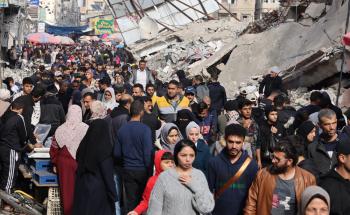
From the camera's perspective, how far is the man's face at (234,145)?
19.1 feet

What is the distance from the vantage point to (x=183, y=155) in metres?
5.49

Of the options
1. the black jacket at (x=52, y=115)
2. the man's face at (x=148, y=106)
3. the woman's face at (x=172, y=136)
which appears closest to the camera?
the woman's face at (x=172, y=136)

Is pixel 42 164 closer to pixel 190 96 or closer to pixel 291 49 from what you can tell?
pixel 190 96

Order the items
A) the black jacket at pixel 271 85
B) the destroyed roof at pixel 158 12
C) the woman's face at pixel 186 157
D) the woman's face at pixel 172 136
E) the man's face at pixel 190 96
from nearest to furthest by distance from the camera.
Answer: the woman's face at pixel 186 157 → the woman's face at pixel 172 136 → the man's face at pixel 190 96 → the black jacket at pixel 271 85 → the destroyed roof at pixel 158 12

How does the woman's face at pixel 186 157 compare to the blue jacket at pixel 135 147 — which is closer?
the woman's face at pixel 186 157

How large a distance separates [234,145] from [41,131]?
4401mm

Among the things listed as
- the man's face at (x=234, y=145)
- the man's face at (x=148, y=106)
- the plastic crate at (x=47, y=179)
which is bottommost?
the plastic crate at (x=47, y=179)

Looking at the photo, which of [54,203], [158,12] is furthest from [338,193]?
[158,12]

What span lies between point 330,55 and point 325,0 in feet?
22.7

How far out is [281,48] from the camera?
20000 millimetres

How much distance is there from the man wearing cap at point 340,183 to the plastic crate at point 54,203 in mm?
3656

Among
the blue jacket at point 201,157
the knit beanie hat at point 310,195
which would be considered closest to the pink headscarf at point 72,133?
the blue jacket at point 201,157

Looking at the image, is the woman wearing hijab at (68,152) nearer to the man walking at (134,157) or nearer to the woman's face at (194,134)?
the man walking at (134,157)

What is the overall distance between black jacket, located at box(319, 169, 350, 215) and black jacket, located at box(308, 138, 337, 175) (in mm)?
1330
